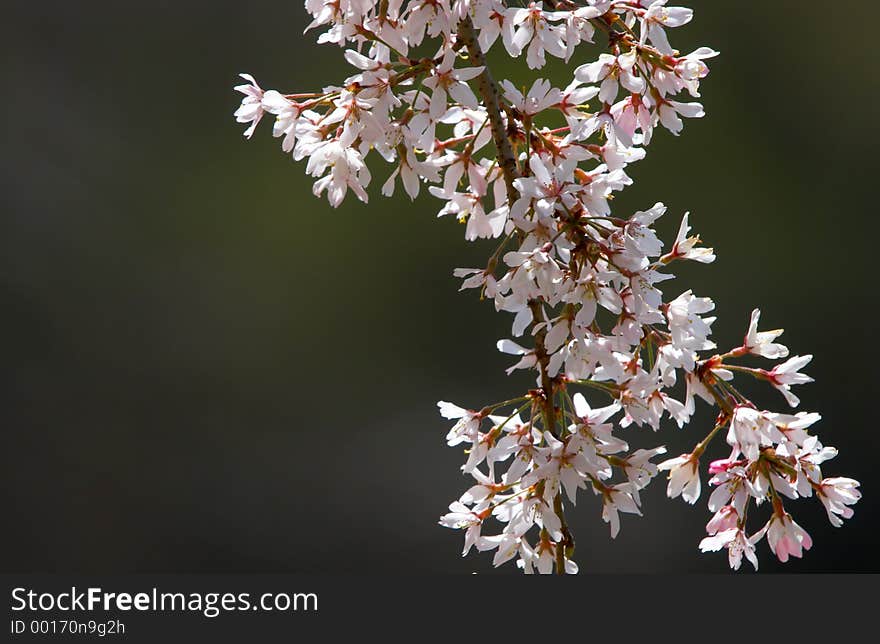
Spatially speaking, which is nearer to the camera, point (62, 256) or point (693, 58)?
point (693, 58)

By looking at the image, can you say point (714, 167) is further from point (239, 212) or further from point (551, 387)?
point (551, 387)

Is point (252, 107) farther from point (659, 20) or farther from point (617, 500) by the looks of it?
point (617, 500)

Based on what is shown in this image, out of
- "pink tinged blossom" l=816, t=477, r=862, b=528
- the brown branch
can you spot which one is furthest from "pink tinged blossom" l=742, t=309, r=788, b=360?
the brown branch

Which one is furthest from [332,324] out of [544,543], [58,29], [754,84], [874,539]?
[544,543]

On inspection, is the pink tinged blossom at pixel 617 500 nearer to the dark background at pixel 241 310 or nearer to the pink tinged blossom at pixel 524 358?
the pink tinged blossom at pixel 524 358

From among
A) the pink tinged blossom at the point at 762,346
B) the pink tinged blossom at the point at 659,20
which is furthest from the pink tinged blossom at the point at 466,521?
the pink tinged blossom at the point at 659,20

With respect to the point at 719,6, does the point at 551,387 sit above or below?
below

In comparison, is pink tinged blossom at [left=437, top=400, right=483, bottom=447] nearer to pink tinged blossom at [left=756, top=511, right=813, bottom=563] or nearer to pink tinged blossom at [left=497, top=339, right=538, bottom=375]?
pink tinged blossom at [left=497, top=339, right=538, bottom=375]

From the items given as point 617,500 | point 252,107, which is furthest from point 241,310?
point 617,500
